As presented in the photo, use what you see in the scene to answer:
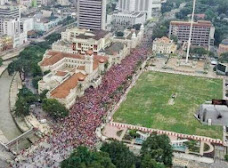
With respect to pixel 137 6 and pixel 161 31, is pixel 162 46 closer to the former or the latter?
pixel 161 31

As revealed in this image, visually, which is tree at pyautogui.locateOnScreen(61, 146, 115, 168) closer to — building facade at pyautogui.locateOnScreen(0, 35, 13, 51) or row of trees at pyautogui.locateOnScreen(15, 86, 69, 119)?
row of trees at pyautogui.locateOnScreen(15, 86, 69, 119)

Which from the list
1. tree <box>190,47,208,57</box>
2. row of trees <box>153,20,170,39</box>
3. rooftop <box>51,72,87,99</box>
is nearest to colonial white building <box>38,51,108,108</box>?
rooftop <box>51,72,87,99</box>

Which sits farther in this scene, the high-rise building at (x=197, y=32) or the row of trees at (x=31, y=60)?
the high-rise building at (x=197, y=32)

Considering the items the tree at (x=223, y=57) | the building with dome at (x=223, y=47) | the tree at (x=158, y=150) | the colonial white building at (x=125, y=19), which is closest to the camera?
the tree at (x=158, y=150)

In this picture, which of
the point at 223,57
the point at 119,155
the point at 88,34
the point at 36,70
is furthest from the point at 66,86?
the point at 223,57

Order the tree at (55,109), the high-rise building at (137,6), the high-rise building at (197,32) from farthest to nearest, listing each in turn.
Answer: the high-rise building at (137,6) → the high-rise building at (197,32) → the tree at (55,109)

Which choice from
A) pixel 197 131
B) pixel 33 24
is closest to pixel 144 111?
pixel 197 131

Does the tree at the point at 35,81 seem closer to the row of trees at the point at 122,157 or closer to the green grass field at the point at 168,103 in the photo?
the green grass field at the point at 168,103

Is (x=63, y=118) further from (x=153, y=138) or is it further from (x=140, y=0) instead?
(x=140, y=0)

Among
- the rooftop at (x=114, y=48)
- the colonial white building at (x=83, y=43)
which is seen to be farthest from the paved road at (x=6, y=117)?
the rooftop at (x=114, y=48)
